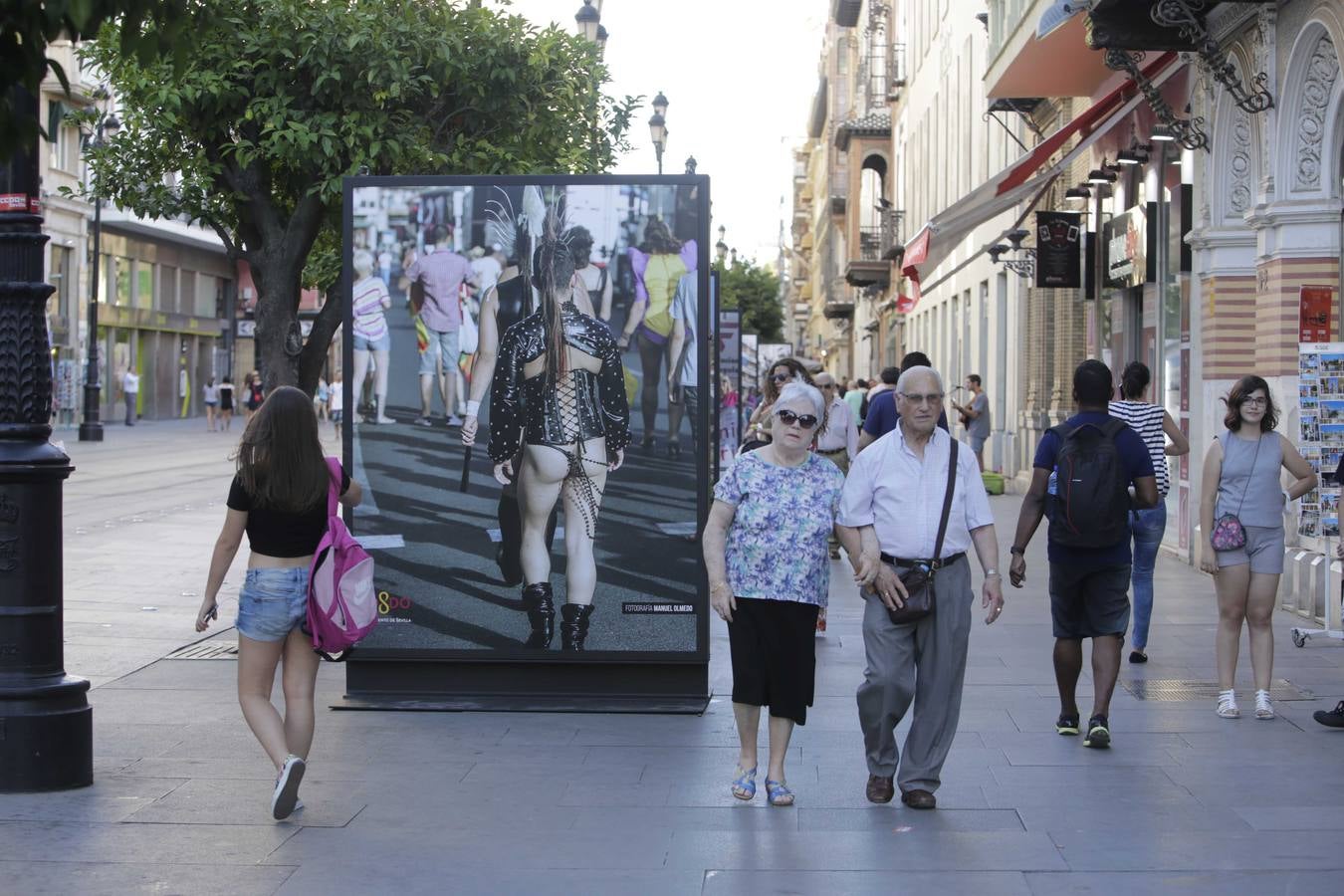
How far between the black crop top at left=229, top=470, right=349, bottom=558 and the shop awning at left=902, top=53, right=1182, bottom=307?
42.8 ft

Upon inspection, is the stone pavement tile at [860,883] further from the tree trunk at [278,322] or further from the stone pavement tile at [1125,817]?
the tree trunk at [278,322]

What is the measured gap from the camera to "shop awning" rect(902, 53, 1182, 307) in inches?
747

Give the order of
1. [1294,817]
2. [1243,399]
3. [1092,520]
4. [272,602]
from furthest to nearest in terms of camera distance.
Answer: [1243,399]
[1092,520]
[272,602]
[1294,817]

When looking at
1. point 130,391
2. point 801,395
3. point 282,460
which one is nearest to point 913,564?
point 801,395

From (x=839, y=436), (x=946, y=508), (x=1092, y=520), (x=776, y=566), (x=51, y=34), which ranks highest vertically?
(x=51, y=34)

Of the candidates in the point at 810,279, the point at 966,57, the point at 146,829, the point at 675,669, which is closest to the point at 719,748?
the point at 675,669

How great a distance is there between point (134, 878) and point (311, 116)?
6165 mm

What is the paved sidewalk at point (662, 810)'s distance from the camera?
6.14 meters

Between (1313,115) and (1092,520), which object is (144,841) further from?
(1313,115)

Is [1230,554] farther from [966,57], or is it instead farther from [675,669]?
[966,57]

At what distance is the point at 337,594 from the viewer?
7102mm

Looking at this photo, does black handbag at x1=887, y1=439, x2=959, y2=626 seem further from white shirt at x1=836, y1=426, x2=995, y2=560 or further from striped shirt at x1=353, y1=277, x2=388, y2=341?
striped shirt at x1=353, y1=277, x2=388, y2=341

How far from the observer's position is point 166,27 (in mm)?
4992

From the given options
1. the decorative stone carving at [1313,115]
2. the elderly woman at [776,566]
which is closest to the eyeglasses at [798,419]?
the elderly woman at [776,566]
